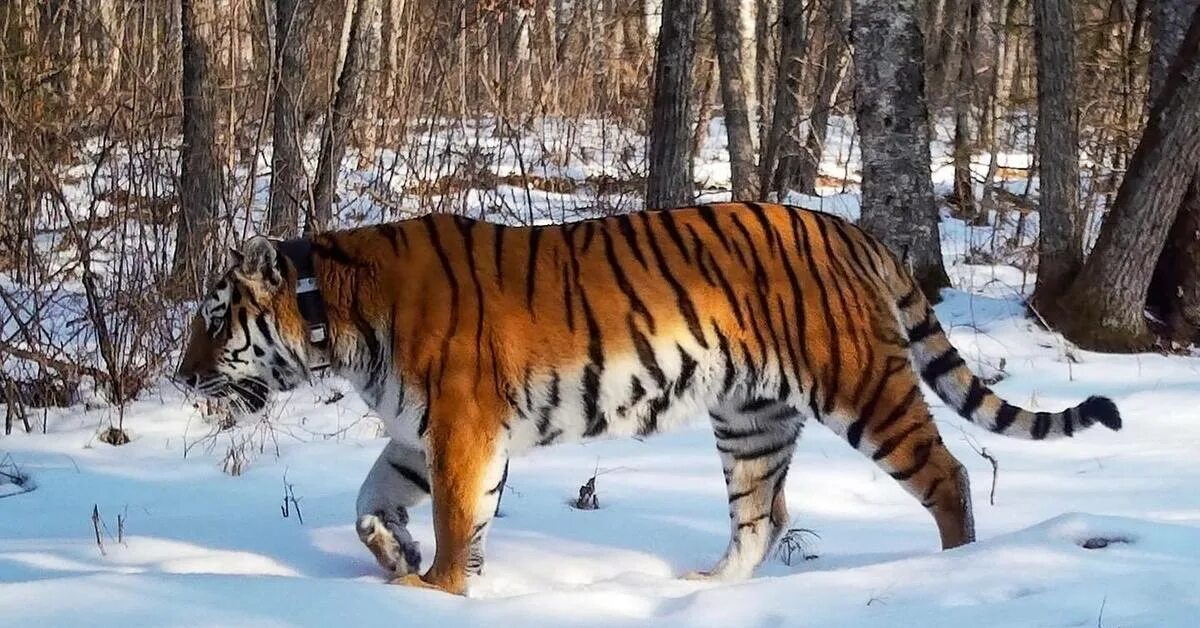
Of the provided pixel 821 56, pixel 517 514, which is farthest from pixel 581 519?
pixel 821 56

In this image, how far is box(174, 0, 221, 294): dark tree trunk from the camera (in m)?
6.38

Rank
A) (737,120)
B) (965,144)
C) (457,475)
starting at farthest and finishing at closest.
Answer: (965,144) < (737,120) < (457,475)

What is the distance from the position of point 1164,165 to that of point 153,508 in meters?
5.16

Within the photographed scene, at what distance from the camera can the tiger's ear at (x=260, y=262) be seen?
3867 mm

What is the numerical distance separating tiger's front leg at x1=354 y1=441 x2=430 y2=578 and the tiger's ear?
67cm

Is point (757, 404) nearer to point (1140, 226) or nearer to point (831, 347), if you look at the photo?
Answer: point (831, 347)

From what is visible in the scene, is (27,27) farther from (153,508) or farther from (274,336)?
(274,336)

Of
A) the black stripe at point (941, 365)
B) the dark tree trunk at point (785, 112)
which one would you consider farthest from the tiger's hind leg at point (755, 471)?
the dark tree trunk at point (785, 112)

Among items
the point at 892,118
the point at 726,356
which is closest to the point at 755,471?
the point at 726,356

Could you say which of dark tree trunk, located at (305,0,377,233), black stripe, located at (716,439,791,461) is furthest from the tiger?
dark tree trunk, located at (305,0,377,233)

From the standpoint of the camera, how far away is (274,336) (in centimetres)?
399

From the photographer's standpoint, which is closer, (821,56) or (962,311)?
(962,311)

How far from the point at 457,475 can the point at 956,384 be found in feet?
5.31

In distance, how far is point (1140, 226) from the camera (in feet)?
22.4
